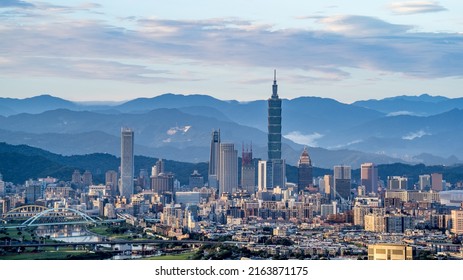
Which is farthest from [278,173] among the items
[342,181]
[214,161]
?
[342,181]

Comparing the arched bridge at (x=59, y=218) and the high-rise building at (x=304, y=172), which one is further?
the high-rise building at (x=304, y=172)

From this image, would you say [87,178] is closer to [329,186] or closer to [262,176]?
[262,176]

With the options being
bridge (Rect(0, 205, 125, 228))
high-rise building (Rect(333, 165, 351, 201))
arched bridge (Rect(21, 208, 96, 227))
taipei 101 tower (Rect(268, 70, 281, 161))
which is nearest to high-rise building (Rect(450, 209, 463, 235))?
bridge (Rect(0, 205, 125, 228))

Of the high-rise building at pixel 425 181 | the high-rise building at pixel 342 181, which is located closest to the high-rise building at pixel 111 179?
the high-rise building at pixel 342 181

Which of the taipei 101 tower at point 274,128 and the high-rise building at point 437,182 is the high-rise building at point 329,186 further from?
the taipei 101 tower at point 274,128
